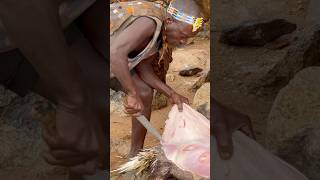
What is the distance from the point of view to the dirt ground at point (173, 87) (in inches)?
112

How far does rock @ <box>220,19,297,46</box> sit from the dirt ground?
49 cm

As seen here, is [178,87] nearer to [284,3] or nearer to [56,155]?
[284,3]

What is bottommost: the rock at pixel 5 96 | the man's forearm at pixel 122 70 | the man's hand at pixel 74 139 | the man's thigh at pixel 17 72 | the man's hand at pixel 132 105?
the man's hand at pixel 132 105

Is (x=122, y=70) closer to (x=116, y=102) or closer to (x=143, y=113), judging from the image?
(x=143, y=113)

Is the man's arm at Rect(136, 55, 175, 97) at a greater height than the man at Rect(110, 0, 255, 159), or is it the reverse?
the man at Rect(110, 0, 255, 159)

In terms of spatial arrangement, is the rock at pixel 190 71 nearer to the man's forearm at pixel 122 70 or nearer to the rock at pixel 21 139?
the man's forearm at pixel 122 70

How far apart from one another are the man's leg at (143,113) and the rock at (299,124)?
1.84ft

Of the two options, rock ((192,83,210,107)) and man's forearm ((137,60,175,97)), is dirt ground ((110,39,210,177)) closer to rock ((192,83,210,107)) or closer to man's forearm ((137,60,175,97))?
rock ((192,83,210,107))

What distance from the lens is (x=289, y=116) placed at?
195cm

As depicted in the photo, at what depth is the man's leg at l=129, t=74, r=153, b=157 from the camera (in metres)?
2.34

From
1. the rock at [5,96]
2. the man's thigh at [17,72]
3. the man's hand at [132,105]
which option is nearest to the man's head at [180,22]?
the man's hand at [132,105]

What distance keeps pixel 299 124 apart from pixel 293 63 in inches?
23.0

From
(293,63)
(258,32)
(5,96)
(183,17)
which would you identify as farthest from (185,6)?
(258,32)

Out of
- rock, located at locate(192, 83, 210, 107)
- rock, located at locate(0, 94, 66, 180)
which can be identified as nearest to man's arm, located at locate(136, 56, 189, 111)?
rock, located at locate(0, 94, 66, 180)
